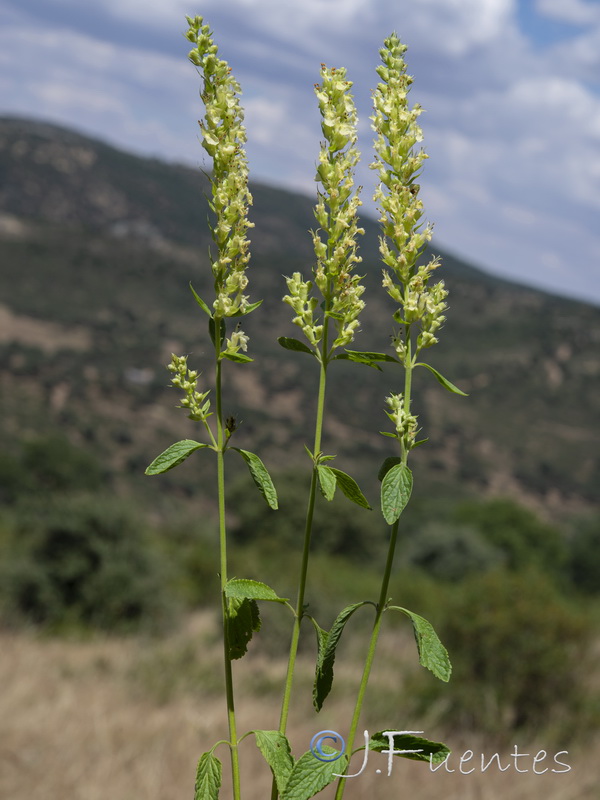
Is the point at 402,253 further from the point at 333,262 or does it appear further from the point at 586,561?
the point at 586,561

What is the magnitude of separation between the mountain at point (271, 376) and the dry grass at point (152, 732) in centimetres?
3679

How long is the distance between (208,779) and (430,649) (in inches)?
14.2

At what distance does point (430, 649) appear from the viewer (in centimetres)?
115

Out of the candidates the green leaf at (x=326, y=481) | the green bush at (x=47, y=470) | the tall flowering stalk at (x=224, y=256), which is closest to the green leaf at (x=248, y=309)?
the tall flowering stalk at (x=224, y=256)

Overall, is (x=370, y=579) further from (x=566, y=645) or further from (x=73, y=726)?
(x=73, y=726)

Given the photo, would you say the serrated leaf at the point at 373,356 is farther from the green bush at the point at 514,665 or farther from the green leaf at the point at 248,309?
the green bush at the point at 514,665

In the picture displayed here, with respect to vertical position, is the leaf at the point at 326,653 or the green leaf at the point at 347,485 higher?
the green leaf at the point at 347,485

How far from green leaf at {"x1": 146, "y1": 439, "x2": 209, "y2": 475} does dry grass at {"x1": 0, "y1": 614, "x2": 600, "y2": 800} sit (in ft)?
17.4

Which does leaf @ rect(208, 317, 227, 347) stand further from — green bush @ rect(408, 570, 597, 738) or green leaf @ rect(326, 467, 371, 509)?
green bush @ rect(408, 570, 597, 738)

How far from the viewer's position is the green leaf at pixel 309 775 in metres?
1.08

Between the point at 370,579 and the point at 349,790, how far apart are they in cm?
1870

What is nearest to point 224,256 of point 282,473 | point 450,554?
point 450,554

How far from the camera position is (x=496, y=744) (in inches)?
467

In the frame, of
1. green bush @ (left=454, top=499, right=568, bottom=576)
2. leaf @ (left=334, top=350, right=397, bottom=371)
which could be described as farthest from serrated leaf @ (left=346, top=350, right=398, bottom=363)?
green bush @ (left=454, top=499, right=568, bottom=576)
